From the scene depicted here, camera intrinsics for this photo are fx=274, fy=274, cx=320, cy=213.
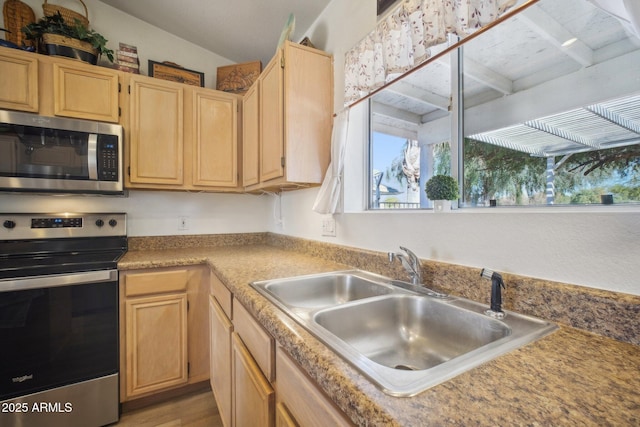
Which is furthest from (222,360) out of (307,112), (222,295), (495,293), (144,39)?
(144,39)

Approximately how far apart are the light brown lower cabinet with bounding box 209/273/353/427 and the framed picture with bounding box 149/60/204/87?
1666 millimetres

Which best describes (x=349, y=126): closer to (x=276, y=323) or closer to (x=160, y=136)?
(x=276, y=323)

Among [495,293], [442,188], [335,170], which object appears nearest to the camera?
[495,293]

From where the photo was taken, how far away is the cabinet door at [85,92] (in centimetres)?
165

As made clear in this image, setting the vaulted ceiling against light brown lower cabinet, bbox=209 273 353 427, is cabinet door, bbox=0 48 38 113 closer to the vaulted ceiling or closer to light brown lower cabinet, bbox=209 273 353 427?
the vaulted ceiling

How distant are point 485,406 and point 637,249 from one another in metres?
0.55

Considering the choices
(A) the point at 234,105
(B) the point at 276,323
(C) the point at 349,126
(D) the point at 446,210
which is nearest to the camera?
(B) the point at 276,323

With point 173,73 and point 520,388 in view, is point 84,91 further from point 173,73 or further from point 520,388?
point 520,388

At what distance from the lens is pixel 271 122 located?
166 centimetres

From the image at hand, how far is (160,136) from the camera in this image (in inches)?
75.5

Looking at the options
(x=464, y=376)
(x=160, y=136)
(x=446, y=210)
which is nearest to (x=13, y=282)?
(x=160, y=136)

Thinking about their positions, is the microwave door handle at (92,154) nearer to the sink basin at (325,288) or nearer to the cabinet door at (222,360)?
the cabinet door at (222,360)

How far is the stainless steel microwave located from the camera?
1.53 meters

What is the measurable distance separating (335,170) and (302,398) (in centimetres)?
111
